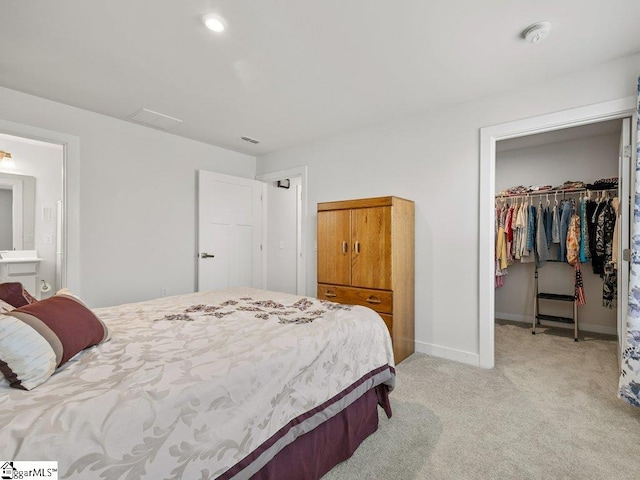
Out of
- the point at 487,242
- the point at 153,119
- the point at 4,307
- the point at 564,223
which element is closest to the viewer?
the point at 4,307

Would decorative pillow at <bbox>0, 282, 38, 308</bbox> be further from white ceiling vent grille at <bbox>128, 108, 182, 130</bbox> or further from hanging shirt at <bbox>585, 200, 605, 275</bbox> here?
hanging shirt at <bbox>585, 200, 605, 275</bbox>

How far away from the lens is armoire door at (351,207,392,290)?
293 centimetres

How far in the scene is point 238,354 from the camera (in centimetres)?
126

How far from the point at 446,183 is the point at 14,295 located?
3.27 m

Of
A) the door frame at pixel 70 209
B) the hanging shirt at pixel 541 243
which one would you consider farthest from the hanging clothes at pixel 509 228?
the door frame at pixel 70 209

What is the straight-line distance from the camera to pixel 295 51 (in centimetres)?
218

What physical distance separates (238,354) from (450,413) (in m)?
1.61

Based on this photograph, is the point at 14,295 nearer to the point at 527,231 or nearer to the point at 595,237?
the point at 527,231

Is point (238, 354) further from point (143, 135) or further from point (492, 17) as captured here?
point (143, 135)

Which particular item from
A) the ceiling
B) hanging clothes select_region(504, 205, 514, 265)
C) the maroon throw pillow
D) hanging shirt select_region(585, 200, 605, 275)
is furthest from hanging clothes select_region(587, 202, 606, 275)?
the maroon throw pillow

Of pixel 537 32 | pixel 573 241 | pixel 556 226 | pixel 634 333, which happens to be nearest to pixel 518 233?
pixel 556 226

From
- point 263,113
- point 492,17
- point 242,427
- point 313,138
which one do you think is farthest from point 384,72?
point 242,427

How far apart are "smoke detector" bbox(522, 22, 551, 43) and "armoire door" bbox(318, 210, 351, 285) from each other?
1.89 metres

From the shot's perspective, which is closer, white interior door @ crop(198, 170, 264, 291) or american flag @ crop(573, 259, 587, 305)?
american flag @ crop(573, 259, 587, 305)
